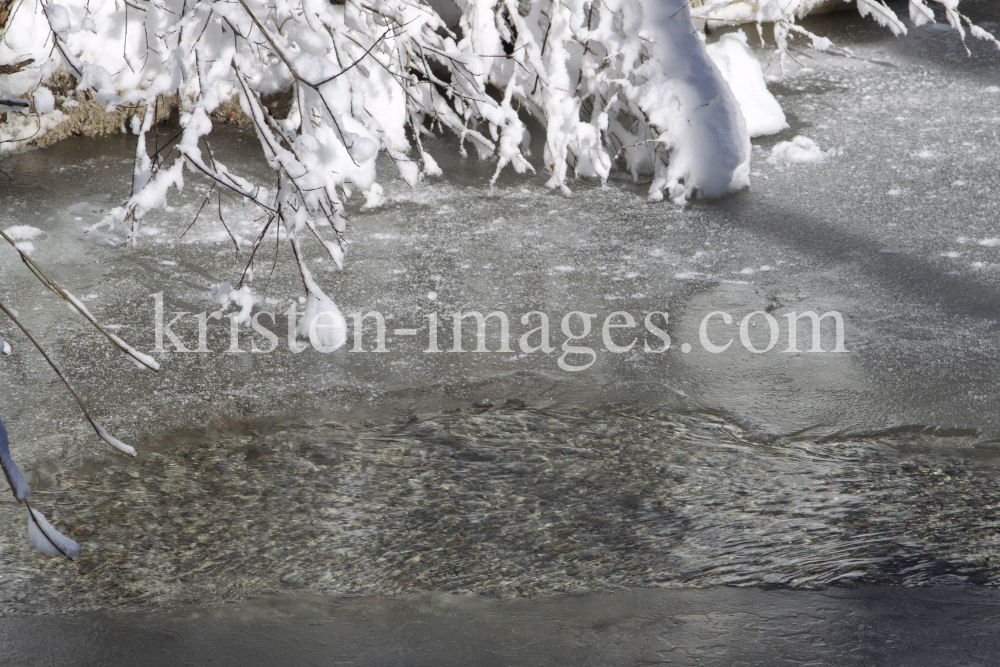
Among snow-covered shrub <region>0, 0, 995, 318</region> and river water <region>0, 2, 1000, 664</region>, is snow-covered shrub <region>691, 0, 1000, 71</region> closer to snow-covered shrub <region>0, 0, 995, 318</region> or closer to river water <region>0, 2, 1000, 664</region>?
snow-covered shrub <region>0, 0, 995, 318</region>

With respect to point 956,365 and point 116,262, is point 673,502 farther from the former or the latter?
point 116,262

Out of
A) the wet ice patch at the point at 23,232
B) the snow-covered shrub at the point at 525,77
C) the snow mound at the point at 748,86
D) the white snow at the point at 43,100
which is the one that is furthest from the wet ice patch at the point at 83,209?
the snow mound at the point at 748,86

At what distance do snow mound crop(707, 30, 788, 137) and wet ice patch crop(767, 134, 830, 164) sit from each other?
24 cm

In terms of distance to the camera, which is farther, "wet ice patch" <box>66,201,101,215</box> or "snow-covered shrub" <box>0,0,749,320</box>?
"snow-covered shrub" <box>0,0,749,320</box>

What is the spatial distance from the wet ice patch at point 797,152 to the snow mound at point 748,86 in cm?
24

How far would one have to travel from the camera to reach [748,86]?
18.7ft

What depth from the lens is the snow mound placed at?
18.4 ft

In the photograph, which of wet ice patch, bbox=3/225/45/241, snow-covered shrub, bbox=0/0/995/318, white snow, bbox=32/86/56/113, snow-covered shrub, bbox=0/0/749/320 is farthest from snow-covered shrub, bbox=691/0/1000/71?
white snow, bbox=32/86/56/113

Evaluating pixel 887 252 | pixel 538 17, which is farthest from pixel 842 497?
pixel 538 17

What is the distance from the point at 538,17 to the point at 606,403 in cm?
294

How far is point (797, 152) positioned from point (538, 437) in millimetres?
3101

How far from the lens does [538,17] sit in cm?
530

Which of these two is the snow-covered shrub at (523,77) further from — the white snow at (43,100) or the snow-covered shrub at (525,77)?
the white snow at (43,100)

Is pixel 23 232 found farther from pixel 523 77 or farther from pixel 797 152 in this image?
pixel 797 152
